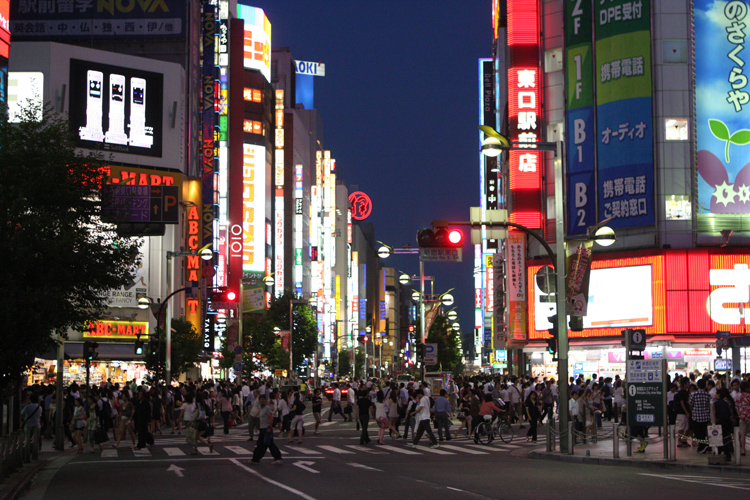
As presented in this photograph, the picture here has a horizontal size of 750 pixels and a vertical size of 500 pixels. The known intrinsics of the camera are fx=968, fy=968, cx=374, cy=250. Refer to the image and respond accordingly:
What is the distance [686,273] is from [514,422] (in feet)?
61.6

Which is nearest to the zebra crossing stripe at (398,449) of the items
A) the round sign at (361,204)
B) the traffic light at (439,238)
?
the traffic light at (439,238)

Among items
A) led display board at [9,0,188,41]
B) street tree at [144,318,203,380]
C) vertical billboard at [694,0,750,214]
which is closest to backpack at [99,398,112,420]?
street tree at [144,318,203,380]

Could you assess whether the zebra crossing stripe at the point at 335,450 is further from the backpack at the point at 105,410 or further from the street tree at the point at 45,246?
the street tree at the point at 45,246

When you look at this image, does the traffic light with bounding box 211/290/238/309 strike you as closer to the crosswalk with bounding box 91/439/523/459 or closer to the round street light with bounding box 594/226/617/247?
the crosswalk with bounding box 91/439/523/459

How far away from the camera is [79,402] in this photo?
28.1 m

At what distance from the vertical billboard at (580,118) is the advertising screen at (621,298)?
374 centimetres

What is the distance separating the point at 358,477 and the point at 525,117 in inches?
1861

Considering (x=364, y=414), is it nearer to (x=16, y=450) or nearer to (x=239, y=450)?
(x=239, y=450)

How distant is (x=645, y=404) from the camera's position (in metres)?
22.8

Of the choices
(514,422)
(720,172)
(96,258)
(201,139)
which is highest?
(201,139)

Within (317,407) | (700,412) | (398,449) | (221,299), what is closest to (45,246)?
(398,449)

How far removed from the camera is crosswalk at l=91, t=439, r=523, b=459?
2612 centimetres

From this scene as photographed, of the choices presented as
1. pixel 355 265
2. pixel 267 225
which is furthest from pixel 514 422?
pixel 355 265

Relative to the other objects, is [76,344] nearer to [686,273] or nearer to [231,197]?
[686,273]
